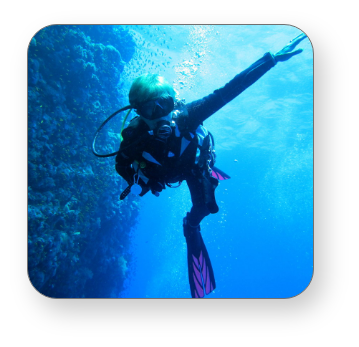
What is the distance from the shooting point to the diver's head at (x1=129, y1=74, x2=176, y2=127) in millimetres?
2477

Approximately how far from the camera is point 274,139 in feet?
83.2

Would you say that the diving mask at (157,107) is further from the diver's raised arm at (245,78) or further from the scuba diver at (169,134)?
the diver's raised arm at (245,78)

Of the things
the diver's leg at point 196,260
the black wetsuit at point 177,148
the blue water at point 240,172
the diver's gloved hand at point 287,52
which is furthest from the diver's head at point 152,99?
the blue water at point 240,172

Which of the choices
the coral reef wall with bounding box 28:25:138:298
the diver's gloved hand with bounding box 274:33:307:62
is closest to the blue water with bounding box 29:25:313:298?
the coral reef wall with bounding box 28:25:138:298

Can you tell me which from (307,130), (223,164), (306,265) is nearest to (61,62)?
(307,130)

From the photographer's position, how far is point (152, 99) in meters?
2.47

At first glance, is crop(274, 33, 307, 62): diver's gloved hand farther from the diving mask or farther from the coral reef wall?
the coral reef wall

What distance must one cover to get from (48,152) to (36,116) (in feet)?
4.66

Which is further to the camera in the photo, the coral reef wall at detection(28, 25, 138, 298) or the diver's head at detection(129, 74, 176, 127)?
the coral reef wall at detection(28, 25, 138, 298)

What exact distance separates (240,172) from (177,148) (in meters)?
38.5

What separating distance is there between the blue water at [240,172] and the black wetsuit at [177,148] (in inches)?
78.5

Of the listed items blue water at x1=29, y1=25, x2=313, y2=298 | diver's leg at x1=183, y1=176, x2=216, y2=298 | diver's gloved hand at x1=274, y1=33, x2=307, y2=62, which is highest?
blue water at x1=29, y1=25, x2=313, y2=298

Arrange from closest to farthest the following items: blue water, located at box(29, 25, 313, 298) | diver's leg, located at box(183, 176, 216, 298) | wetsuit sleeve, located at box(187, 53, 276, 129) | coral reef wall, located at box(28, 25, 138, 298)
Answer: wetsuit sleeve, located at box(187, 53, 276, 129) < diver's leg, located at box(183, 176, 216, 298) < coral reef wall, located at box(28, 25, 138, 298) < blue water, located at box(29, 25, 313, 298)

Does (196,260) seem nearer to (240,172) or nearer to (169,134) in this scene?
(169,134)
